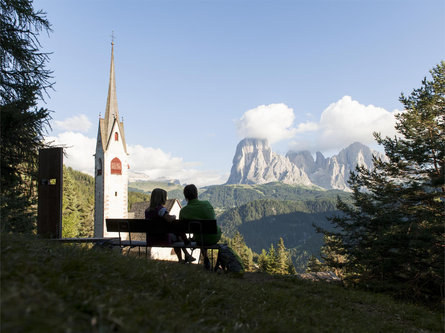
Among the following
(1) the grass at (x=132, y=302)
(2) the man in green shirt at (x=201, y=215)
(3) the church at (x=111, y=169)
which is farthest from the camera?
(3) the church at (x=111, y=169)

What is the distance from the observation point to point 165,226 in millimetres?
7078

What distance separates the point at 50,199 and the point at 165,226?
4054 millimetres

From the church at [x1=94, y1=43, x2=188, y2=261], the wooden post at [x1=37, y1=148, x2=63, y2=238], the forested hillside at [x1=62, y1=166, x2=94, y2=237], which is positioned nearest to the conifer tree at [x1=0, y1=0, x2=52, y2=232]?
the wooden post at [x1=37, y1=148, x2=63, y2=238]

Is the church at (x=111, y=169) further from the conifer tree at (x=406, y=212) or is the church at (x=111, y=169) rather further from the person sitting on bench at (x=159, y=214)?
the person sitting on bench at (x=159, y=214)

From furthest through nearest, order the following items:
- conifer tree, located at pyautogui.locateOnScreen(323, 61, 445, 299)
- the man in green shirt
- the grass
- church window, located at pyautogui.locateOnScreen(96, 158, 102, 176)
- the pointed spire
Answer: the pointed spire
church window, located at pyautogui.locateOnScreen(96, 158, 102, 176)
conifer tree, located at pyautogui.locateOnScreen(323, 61, 445, 299)
the man in green shirt
the grass

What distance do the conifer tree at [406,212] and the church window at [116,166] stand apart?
2614cm

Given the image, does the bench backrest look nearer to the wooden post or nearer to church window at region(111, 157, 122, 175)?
the wooden post

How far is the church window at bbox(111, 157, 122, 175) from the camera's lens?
117 ft

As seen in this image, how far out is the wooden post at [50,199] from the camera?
28.2ft

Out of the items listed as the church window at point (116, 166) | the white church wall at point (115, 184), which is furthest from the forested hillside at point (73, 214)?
the church window at point (116, 166)

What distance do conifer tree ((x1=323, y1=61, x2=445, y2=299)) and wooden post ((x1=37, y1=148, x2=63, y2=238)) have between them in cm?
1247

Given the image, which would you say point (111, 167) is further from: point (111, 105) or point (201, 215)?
point (201, 215)

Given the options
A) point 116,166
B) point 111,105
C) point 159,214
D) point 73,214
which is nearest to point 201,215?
point 159,214

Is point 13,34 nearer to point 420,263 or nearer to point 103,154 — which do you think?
point 420,263
